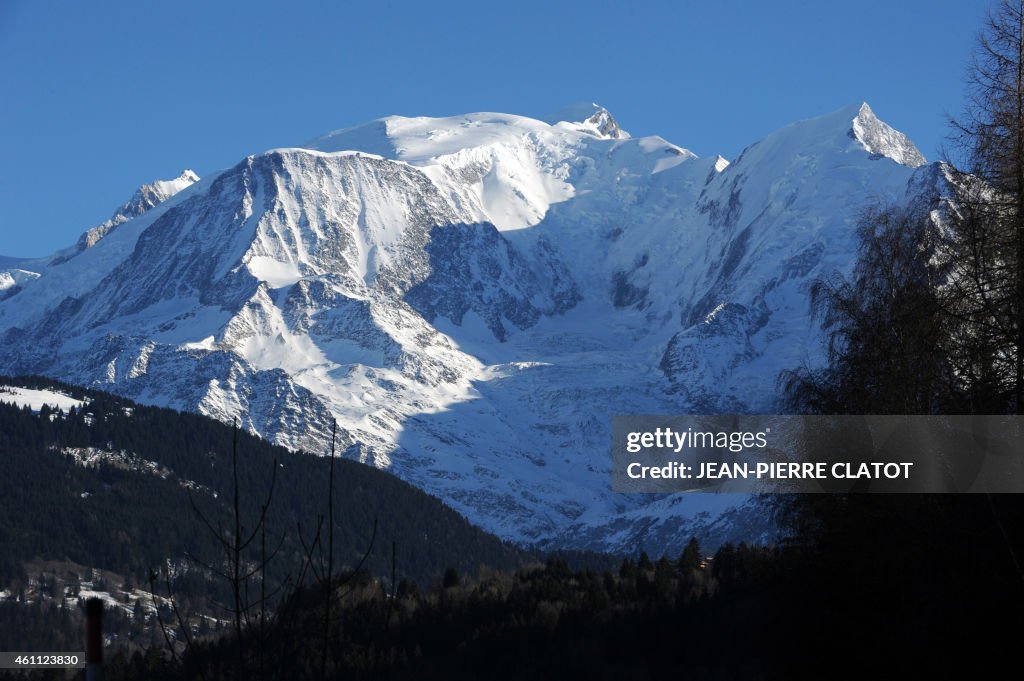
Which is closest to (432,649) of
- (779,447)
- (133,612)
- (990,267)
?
(779,447)

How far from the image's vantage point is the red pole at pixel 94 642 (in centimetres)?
1498

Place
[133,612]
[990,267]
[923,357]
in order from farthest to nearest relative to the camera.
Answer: [133,612], [923,357], [990,267]

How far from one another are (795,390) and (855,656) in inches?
352

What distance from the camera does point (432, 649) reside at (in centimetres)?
8738

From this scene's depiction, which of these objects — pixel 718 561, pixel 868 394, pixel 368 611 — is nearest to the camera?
pixel 868 394

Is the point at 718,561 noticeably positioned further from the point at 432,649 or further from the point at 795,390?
the point at 795,390

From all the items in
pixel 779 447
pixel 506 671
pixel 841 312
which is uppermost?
pixel 841 312

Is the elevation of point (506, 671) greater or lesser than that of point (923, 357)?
lesser

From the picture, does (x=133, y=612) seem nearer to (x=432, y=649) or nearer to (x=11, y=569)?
(x=11, y=569)

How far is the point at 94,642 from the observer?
15.0 m

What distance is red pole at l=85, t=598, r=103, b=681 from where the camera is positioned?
590 inches

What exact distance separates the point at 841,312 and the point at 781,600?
6502 mm

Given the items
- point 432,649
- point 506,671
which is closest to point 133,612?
point 432,649

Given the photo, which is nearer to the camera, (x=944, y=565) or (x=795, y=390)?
(x=944, y=565)
